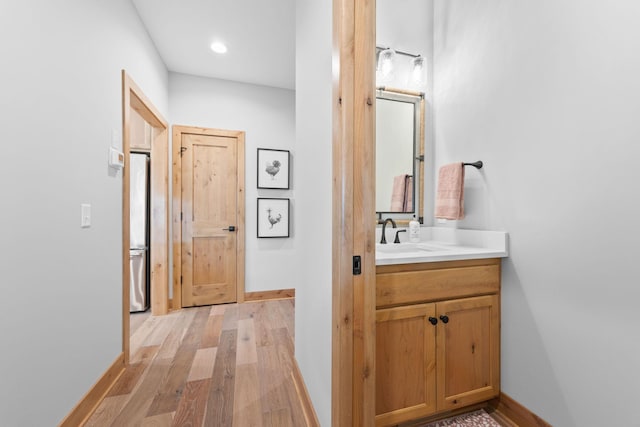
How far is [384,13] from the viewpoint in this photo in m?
1.92

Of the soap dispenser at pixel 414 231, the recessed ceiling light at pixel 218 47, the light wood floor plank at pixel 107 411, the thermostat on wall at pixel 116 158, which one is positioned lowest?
the light wood floor plank at pixel 107 411

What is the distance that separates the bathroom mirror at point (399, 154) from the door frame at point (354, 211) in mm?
970

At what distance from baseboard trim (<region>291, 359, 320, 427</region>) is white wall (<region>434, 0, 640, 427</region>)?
111 cm

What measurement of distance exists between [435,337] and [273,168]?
107 inches

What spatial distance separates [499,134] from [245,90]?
2.95 metres

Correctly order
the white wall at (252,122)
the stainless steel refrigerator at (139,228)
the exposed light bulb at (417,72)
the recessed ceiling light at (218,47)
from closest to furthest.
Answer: the exposed light bulb at (417,72)
the recessed ceiling light at (218,47)
the stainless steel refrigerator at (139,228)
the white wall at (252,122)

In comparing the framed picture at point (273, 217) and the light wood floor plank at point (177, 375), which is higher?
the framed picture at point (273, 217)

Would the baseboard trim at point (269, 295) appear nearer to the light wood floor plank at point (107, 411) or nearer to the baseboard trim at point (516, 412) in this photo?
the light wood floor plank at point (107, 411)

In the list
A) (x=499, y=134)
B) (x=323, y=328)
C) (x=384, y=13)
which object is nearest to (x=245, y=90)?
(x=384, y=13)

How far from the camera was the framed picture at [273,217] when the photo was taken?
345 cm

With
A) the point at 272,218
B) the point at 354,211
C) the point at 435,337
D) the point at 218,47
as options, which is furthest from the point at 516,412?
the point at 218,47

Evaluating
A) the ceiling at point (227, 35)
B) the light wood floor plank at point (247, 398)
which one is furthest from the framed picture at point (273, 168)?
the light wood floor plank at point (247, 398)

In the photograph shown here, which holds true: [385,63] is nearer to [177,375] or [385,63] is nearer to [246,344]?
[246,344]

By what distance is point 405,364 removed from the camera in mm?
1304
